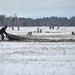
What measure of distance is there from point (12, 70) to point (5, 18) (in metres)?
182

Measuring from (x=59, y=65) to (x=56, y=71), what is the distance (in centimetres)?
138

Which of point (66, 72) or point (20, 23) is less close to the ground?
point (66, 72)

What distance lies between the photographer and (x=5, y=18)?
19050 centimetres

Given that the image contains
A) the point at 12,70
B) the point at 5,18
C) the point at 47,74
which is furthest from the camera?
the point at 5,18

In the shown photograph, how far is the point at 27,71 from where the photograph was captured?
10.0m

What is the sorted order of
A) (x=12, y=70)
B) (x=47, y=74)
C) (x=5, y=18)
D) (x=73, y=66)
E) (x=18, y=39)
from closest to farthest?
1. (x=47, y=74)
2. (x=12, y=70)
3. (x=73, y=66)
4. (x=18, y=39)
5. (x=5, y=18)

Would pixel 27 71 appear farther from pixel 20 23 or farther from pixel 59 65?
pixel 20 23

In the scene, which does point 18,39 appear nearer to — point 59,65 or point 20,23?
point 59,65

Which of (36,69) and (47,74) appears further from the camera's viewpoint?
(36,69)

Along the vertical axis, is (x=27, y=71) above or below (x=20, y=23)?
above

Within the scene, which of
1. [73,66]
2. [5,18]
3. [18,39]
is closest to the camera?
[73,66]

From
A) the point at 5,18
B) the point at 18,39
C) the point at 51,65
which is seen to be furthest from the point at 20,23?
the point at 51,65

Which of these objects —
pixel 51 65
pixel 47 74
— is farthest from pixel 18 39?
pixel 47 74

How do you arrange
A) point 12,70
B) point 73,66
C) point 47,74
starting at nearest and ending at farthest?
point 47,74
point 12,70
point 73,66
